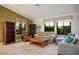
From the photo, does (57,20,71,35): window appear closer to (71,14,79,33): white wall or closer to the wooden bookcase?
(71,14,79,33): white wall

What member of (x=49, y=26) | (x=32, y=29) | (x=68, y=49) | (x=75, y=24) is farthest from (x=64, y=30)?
(x=32, y=29)

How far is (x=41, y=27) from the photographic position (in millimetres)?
5797

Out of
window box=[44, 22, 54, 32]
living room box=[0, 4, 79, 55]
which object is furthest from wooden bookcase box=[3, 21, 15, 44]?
window box=[44, 22, 54, 32]

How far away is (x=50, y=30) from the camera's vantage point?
4996 mm

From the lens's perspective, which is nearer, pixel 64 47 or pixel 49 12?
pixel 64 47

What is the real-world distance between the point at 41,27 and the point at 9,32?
192 cm

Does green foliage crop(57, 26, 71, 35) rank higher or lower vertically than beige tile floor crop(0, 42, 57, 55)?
higher

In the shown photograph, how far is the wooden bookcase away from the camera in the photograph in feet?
18.7

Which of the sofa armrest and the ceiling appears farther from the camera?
the ceiling

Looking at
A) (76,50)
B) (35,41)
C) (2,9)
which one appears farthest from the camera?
(2,9)
